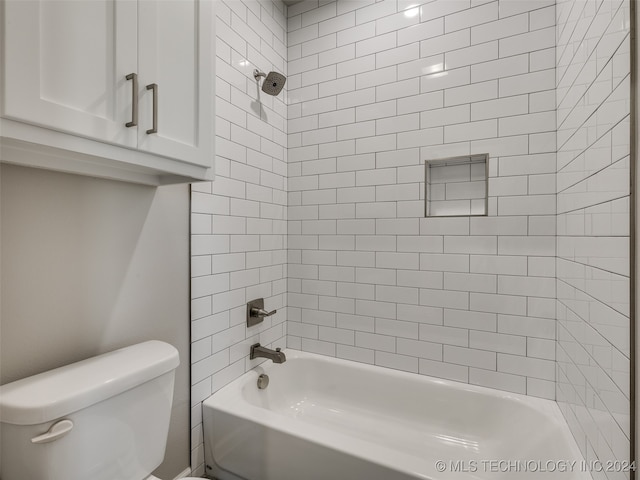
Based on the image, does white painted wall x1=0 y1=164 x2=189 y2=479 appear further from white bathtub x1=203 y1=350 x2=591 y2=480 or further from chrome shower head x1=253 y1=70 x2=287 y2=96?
chrome shower head x1=253 y1=70 x2=287 y2=96

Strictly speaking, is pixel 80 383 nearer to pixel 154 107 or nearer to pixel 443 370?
pixel 154 107

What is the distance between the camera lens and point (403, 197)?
180 cm

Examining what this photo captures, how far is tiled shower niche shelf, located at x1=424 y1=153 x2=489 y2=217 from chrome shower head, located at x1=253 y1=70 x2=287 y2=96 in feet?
3.15

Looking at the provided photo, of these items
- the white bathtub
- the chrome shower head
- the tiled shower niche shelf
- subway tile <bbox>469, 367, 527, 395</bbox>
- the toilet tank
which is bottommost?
the white bathtub

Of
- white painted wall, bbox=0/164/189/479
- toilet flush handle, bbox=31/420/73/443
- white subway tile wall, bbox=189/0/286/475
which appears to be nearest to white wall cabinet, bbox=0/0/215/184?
white painted wall, bbox=0/164/189/479

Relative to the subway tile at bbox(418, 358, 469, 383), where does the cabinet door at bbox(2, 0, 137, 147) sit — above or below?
above

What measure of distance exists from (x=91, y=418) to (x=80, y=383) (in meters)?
0.10

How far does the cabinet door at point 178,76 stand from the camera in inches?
33.1

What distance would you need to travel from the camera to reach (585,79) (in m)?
1.04

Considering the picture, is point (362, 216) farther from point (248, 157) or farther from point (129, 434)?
point (129, 434)

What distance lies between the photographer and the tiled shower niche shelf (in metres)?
1.68

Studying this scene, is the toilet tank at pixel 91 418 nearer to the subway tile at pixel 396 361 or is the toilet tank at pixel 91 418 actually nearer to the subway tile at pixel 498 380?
the subway tile at pixel 396 361

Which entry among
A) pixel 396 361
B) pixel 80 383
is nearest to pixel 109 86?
pixel 80 383

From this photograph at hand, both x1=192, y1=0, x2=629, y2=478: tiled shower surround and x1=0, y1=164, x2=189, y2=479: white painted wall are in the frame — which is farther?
x1=192, y1=0, x2=629, y2=478: tiled shower surround
